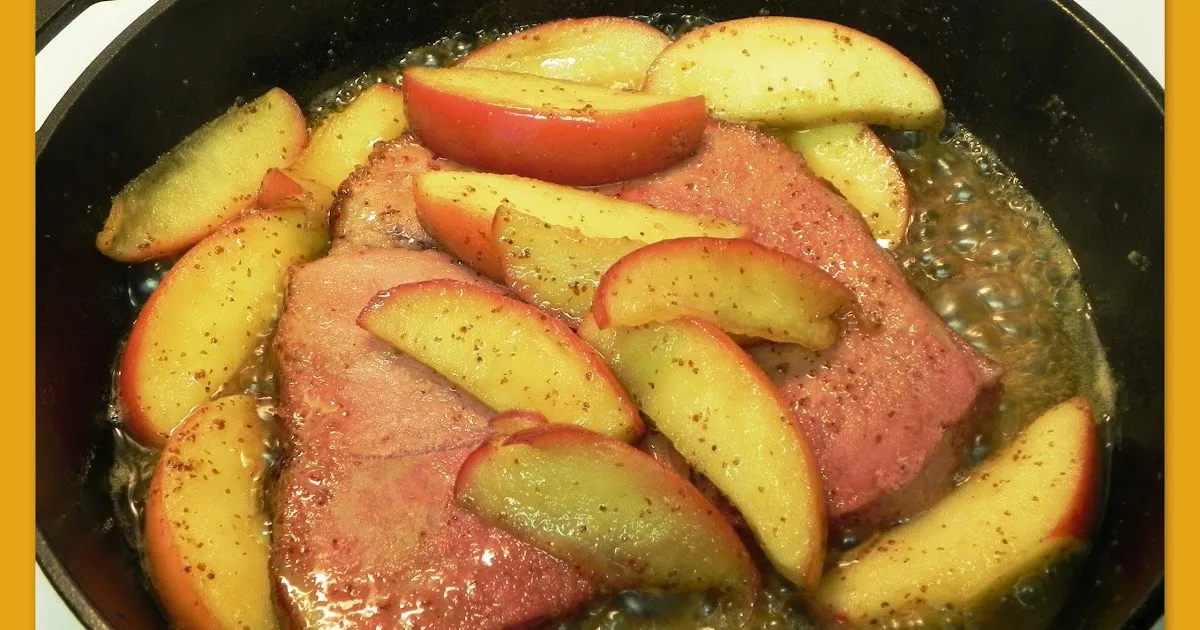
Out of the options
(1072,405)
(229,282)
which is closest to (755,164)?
(1072,405)

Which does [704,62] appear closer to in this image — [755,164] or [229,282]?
[755,164]

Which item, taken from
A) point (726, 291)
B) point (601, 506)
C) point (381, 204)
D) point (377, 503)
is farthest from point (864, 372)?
point (381, 204)

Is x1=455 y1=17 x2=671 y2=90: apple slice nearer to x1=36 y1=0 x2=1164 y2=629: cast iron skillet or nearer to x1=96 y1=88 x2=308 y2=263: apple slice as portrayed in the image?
x1=36 y1=0 x2=1164 y2=629: cast iron skillet

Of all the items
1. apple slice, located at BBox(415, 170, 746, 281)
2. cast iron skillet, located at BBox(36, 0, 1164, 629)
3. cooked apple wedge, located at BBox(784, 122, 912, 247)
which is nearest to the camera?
cast iron skillet, located at BBox(36, 0, 1164, 629)

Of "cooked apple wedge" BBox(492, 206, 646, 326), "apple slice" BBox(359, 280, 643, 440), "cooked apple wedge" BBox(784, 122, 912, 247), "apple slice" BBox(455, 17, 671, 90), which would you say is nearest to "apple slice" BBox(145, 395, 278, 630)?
"apple slice" BBox(359, 280, 643, 440)

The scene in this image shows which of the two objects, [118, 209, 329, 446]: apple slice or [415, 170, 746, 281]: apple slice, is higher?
[415, 170, 746, 281]: apple slice

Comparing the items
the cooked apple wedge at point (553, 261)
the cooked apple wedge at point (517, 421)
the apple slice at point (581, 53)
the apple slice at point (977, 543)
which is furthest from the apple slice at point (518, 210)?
the apple slice at point (977, 543)
